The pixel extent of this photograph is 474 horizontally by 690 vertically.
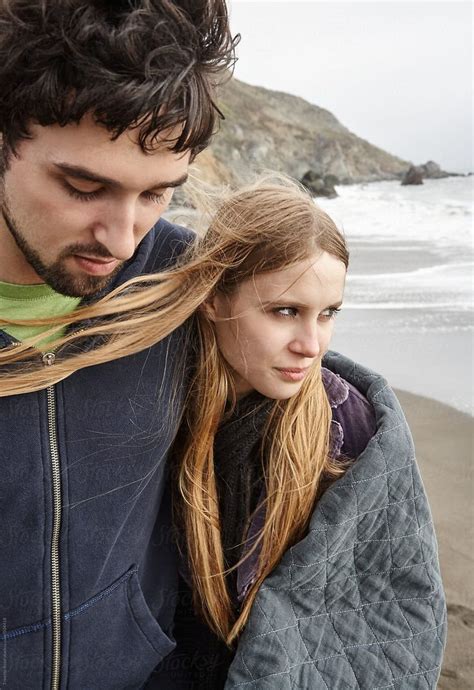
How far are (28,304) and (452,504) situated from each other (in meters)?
2.83

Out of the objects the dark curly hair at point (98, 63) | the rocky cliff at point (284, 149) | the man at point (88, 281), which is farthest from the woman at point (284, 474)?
the rocky cliff at point (284, 149)

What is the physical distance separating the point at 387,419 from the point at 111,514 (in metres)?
0.77

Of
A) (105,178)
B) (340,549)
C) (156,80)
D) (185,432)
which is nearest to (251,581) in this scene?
(340,549)

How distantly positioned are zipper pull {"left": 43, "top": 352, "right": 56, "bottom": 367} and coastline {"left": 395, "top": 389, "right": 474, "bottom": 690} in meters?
2.00

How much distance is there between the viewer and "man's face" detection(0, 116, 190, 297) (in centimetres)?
177

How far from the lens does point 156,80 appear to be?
1766mm

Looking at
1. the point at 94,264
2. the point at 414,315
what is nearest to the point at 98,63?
the point at 94,264

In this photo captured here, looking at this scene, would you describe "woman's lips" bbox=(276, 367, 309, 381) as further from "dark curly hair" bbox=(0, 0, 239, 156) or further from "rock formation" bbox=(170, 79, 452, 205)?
"rock formation" bbox=(170, 79, 452, 205)

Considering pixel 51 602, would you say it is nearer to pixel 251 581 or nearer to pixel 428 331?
pixel 251 581

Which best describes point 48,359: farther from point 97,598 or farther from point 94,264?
point 97,598

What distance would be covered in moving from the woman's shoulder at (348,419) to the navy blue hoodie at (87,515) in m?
0.45

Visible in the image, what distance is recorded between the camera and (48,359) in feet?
6.44

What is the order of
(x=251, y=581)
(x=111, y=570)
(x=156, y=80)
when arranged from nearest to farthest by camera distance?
(x=156, y=80)
(x=111, y=570)
(x=251, y=581)

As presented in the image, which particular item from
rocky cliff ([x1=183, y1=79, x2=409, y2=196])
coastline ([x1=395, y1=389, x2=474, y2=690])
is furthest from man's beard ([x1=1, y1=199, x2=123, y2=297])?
rocky cliff ([x1=183, y1=79, x2=409, y2=196])
